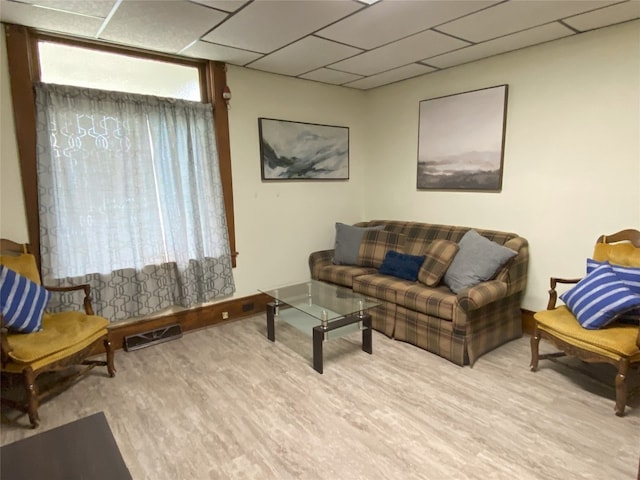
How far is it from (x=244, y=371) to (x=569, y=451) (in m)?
2.07

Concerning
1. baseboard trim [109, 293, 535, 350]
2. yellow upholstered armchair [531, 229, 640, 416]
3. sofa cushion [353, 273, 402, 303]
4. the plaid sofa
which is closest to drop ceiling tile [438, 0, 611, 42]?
yellow upholstered armchair [531, 229, 640, 416]

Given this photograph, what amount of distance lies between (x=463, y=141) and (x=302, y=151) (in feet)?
5.52

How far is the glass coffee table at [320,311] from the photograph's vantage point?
278 cm

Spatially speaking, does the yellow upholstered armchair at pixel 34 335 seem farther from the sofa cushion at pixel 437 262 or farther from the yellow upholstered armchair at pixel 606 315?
the yellow upholstered armchair at pixel 606 315

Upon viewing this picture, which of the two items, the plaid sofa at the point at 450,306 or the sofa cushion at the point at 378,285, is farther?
the sofa cushion at the point at 378,285

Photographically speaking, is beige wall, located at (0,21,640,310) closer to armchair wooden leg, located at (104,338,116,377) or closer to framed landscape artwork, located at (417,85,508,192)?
framed landscape artwork, located at (417,85,508,192)

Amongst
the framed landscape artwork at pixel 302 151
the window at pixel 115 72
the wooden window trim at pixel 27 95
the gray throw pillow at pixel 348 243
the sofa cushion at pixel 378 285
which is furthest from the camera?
the gray throw pillow at pixel 348 243

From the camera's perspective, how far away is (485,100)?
3.46 m

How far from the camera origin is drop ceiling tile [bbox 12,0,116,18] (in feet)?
7.24

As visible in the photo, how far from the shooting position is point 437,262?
3275 mm

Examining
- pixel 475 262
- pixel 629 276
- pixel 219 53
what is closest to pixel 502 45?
pixel 475 262

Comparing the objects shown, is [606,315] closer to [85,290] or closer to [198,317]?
[198,317]

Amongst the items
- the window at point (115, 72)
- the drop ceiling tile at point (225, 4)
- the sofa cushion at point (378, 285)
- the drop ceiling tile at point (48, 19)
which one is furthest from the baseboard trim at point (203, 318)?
the drop ceiling tile at point (225, 4)

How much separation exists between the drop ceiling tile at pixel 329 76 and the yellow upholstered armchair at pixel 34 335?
9.51 ft
